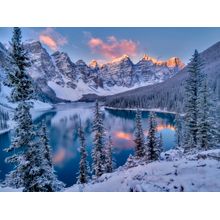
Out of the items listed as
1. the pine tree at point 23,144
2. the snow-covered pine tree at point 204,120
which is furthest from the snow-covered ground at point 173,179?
the snow-covered pine tree at point 204,120

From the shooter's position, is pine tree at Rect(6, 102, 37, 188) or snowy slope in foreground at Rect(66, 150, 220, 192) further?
pine tree at Rect(6, 102, 37, 188)

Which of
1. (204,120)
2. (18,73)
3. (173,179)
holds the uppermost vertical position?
(18,73)

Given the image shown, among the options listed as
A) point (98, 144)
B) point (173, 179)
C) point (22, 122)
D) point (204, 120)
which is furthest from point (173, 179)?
point (98, 144)

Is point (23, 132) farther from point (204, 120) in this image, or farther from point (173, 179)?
point (204, 120)

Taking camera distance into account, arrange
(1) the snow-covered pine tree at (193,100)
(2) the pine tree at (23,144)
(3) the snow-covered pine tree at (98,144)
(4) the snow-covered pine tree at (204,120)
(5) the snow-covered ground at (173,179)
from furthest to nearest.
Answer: (3) the snow-covered pine tree at (98,144) → (1) the snow-covered pine tree at (193,100) → (4) the snow-covered pine tree at (204,120) → (2) the pine tree at (23,144) → (5) the snow-covered ground at (173,179)

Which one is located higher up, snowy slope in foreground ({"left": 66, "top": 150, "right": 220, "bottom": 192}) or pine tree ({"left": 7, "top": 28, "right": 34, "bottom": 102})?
pine tree ({"left": 7, "top": 28, "right": 34, "bottom": 102})

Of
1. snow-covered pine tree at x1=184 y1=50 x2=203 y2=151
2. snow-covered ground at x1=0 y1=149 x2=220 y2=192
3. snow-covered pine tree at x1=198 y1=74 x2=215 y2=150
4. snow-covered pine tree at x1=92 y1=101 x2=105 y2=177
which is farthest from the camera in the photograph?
snow-covered pine tree at x1=92 y1=101 x2=105 y2=177

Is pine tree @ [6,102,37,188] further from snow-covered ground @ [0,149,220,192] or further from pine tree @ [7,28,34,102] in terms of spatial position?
snow-covered ground @ [0,149,220,192]

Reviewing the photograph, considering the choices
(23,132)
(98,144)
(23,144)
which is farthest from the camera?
(98,144)

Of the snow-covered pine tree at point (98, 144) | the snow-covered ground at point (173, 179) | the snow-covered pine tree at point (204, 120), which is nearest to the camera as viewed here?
the snow-covered ground at point (173, 179)

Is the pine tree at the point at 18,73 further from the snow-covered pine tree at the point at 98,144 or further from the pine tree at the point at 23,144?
the snow-covered pine tree at the point at 98,144

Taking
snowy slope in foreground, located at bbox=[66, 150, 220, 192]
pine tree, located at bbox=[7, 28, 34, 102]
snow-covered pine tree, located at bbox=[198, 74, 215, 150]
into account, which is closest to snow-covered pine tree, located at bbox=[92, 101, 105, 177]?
snow-covered pine tree, located at bbox=[198, 74, 215, 150]

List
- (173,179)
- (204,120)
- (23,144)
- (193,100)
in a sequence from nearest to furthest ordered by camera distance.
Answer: (173,179), (23,144), (204,120), (193,100)
